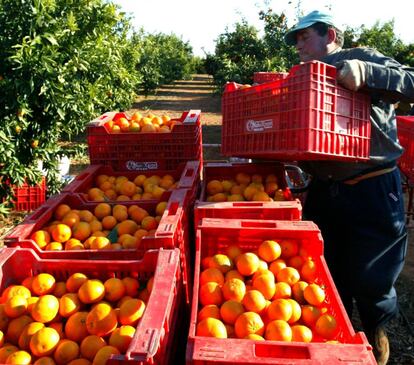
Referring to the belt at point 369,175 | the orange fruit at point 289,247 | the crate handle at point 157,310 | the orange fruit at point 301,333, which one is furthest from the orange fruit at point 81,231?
the belt at point 369,175

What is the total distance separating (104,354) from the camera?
1489 mm

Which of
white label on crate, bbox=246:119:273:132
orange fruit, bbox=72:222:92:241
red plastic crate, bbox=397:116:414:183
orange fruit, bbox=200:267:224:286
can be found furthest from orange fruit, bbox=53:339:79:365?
red plastic crate, bbox=397:116:414:183

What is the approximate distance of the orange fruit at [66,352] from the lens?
5.09 ft

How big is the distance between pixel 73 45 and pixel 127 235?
3.39 meters

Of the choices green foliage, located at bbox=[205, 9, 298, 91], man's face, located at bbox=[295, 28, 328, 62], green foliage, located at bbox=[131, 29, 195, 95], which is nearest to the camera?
man's face, located at bbox=[295, 28, 328, 62]

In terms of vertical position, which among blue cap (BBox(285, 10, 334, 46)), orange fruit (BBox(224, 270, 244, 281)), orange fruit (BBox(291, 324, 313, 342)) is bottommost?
orange fruit (BBox(291, 324, 313, 342))

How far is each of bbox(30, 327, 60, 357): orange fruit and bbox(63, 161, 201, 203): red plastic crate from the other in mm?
1300

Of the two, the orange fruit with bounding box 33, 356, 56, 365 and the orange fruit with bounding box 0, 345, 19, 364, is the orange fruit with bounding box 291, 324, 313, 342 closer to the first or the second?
the orange fruit with bounding box 33, 356, 56, 365

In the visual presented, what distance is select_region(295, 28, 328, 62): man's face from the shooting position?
264 cm

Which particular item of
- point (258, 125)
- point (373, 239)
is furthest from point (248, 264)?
point (373, 239)

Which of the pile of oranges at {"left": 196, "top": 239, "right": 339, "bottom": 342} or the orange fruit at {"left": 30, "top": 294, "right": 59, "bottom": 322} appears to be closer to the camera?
the pile of oranges at {"left": 196, "top": 239, "right": 339, "bottom": 342}

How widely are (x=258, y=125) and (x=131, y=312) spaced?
1322 millimetres

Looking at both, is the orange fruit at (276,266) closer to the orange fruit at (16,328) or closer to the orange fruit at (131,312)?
the orange fruit at (131,312)

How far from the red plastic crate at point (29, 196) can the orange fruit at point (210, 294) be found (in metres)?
4.49
